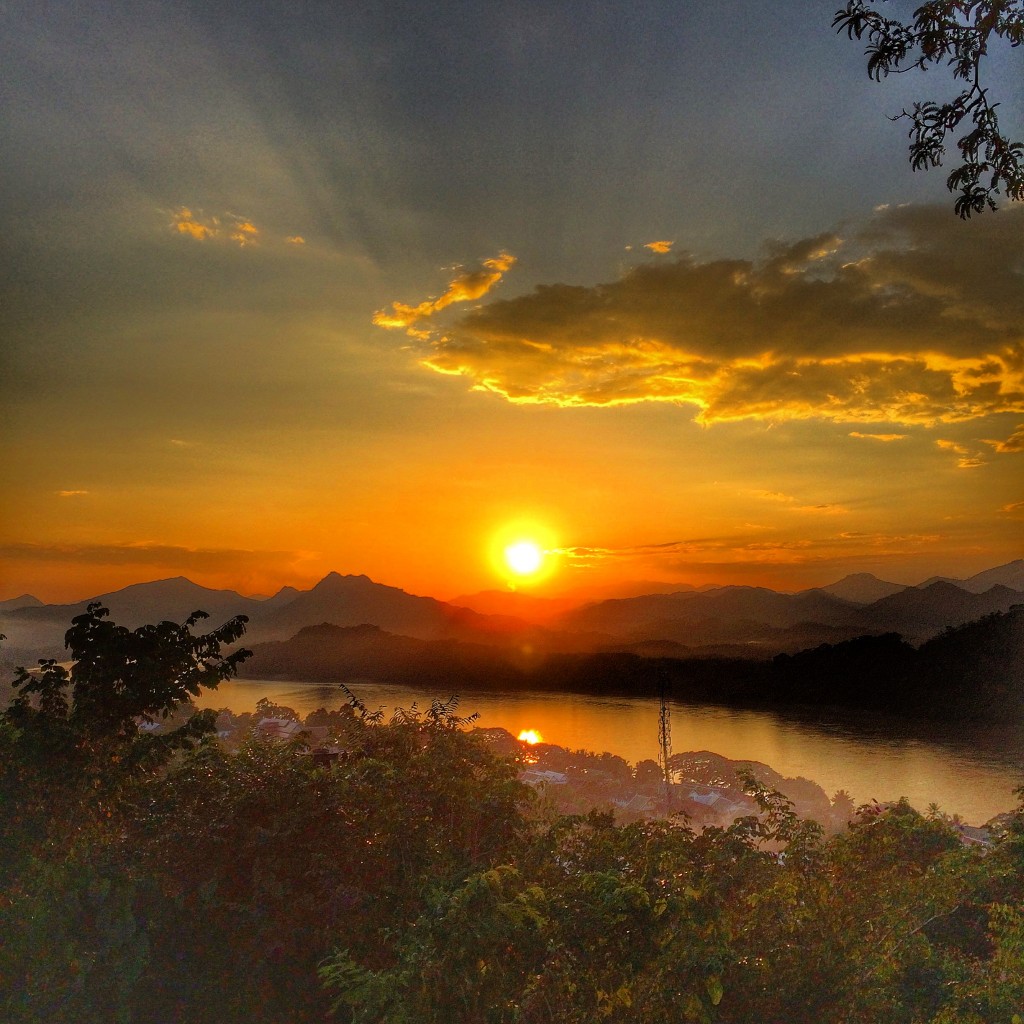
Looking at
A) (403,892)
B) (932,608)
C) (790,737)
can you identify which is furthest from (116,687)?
(932,608)

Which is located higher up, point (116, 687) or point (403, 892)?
point (116, 687)

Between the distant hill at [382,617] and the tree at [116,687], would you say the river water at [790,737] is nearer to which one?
the distant hill at [382,617]

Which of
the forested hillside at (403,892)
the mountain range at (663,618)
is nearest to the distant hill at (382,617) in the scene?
the mountain range at (663,618)

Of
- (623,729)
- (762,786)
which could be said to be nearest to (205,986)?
(762,786)

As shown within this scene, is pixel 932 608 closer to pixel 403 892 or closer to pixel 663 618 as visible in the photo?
pixel 663 618

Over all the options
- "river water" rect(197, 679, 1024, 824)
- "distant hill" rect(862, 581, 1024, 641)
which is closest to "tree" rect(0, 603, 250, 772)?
"river water" rect(197, 679, 1024, 824)

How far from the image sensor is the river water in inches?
1323

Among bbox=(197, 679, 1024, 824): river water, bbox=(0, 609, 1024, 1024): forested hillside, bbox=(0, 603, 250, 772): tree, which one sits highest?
bbox=(0, 603, 250, 772): tree

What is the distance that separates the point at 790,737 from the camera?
45.0 m

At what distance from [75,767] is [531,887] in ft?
14.1

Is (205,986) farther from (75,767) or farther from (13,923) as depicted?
(75,767)

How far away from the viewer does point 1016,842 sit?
708 centimetres

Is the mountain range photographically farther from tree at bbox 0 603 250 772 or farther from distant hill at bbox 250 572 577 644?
tree at bbox 0 603 250 772

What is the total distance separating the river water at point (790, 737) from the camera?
3359 cm
